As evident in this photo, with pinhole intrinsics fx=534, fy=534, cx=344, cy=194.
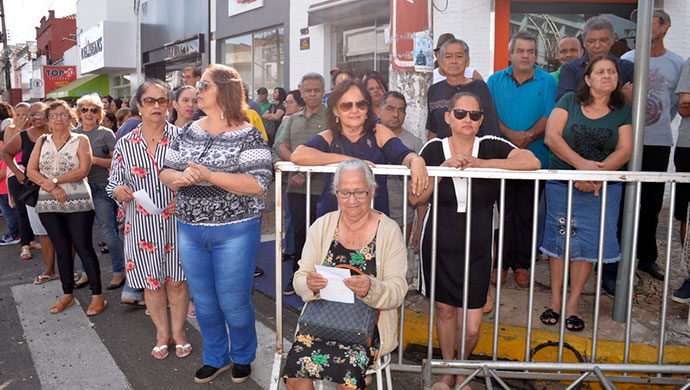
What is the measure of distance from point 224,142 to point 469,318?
75.2 inches

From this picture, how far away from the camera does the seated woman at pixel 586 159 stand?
3730mm

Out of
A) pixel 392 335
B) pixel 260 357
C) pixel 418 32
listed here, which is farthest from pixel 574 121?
A: pixel 260 357

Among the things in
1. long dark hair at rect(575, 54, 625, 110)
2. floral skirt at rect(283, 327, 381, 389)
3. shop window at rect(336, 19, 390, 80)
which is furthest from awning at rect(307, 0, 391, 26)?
floral skirt at rect(283, 327, 381, 389)

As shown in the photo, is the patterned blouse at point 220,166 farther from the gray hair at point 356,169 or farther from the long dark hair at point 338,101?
the gray hair at point 356,169

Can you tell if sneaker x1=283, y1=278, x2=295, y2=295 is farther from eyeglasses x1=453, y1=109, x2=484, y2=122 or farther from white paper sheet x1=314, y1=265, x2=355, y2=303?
eyeglasses x1=453, y1=109, x2=484, y2=122

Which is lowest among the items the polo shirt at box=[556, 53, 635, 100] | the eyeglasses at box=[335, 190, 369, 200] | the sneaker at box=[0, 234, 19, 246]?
the sneaker at box=[0, 234, 19, 246]

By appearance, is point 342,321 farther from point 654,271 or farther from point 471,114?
A: point 654,271

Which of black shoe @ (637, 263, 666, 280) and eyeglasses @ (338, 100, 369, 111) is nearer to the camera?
eyeglasses @ (338, 100, 369, 111)

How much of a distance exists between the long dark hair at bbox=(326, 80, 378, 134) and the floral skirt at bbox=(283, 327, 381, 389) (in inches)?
56.2

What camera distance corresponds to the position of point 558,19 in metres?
9.16

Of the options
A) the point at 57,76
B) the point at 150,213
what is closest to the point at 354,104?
the point at 150,213

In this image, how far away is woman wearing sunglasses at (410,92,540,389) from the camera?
10.8 ft

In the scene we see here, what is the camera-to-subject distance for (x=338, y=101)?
345cm

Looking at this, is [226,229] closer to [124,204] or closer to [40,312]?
[124,204]
